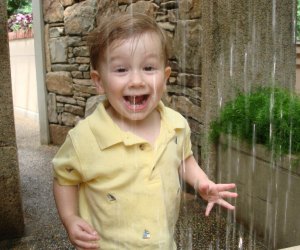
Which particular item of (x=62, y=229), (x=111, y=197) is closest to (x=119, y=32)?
(x=111, y=197)

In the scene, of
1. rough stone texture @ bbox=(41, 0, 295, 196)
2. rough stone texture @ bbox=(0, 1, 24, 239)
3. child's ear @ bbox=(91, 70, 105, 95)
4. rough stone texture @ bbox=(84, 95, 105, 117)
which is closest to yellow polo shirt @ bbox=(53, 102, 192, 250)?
child's ear @ bbox=(91, 70, 105, 95)

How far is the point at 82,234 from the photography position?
1.34m

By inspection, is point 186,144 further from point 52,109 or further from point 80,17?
point 52,109

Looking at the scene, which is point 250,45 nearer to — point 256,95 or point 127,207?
point 256,95

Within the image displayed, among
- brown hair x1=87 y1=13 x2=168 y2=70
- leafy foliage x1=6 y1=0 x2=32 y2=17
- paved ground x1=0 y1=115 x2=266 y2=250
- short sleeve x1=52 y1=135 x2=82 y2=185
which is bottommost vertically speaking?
paved ground x1=0 y1=115 x2=266 y2=250

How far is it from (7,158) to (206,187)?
1709 mm

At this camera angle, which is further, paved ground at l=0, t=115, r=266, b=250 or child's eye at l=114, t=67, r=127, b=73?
paved ground at l=0, t=115, r=266, b=250

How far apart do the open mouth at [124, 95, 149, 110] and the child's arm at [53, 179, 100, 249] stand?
33cm

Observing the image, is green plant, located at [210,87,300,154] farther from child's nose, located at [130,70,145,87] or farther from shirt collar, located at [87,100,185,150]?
child's nose, located at [130,70,145,87]

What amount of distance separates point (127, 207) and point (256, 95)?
2420 millimetres

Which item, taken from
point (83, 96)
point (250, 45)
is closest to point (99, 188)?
Answer: point (250, 45)

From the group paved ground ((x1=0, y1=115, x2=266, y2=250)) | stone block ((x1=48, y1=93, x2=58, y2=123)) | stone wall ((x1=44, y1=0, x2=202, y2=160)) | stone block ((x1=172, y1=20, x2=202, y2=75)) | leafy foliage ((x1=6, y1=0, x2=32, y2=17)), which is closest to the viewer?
paved ground ((x1=0, y1=115, x2=266, y2=250))

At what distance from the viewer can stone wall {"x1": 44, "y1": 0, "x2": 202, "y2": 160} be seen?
3842mm

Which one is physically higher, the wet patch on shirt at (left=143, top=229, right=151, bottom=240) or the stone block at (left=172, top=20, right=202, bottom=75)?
the stone block at (left=172, top=20, right=202, bottom=75)
